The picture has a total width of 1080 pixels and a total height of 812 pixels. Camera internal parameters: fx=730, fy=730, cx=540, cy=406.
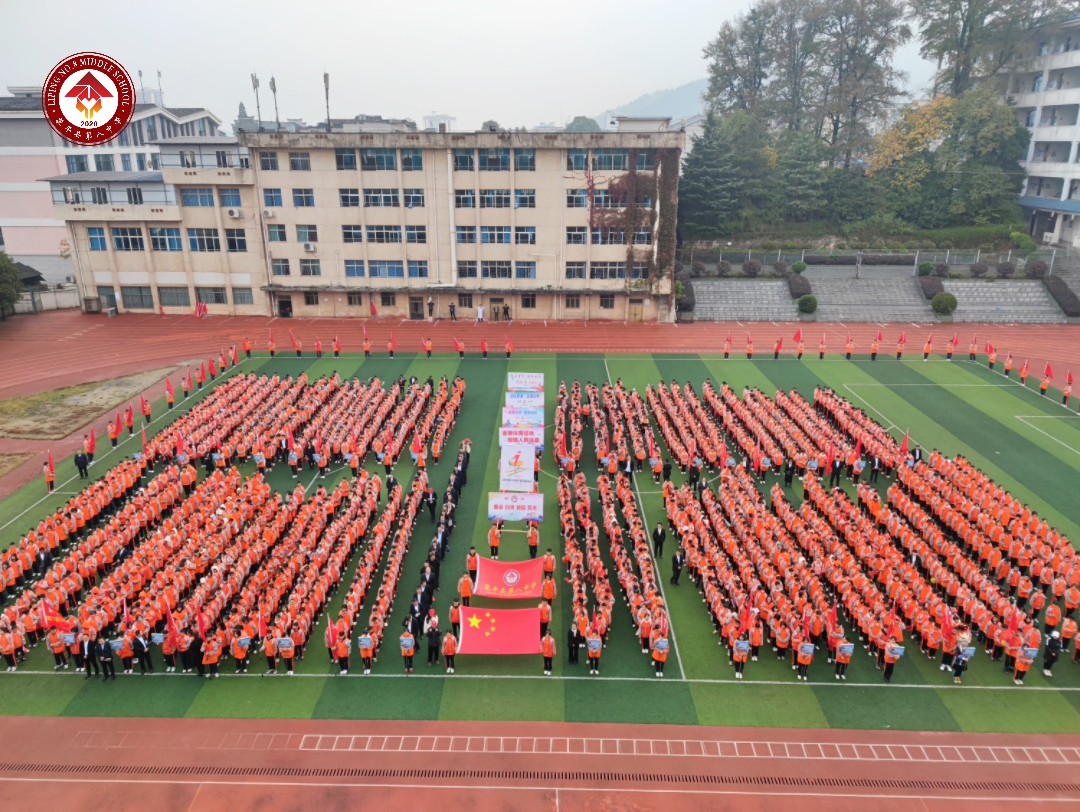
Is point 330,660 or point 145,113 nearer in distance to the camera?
point 330,660

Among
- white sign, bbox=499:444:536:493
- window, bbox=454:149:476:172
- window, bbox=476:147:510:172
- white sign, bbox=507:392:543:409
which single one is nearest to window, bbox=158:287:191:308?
window, bbox=454:149:476:172

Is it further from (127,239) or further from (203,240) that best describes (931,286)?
(127,239)

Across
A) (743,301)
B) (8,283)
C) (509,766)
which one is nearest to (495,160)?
(743,301)

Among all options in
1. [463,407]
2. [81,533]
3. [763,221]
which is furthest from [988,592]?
[763,221]

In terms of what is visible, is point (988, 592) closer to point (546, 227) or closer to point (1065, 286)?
point (546, 227)

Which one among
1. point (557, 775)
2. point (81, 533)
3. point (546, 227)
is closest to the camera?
point (557, 775)

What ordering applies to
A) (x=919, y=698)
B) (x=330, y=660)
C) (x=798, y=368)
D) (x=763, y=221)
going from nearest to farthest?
1. (x=919, y=698)
2. (x=330, y=660)
3. (x=798, y=368)
4. (x=763, y=221)
